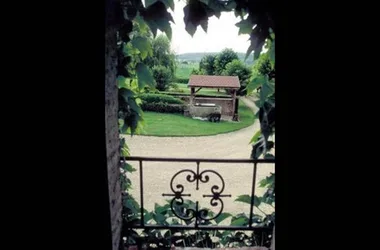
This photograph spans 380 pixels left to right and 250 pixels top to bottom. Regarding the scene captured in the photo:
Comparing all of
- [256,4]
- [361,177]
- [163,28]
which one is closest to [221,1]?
[256,4]

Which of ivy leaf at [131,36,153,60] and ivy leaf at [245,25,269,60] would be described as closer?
ivy leaf at [245,25,269,60]

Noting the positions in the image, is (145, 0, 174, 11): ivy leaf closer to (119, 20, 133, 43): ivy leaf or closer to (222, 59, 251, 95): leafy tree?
(119, 20, 133, 43): ivy leaf

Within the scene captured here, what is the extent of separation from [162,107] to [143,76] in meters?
0.64

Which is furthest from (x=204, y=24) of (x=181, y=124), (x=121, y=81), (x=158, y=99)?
(x=181, y=124)

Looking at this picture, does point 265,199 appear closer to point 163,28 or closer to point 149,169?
point 163,28

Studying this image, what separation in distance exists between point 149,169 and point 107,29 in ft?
8.21

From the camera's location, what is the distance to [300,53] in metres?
1.08

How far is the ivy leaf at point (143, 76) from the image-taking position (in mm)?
1407

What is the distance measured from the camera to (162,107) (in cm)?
204

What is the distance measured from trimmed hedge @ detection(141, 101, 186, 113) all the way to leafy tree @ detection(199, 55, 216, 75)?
0.35 meters

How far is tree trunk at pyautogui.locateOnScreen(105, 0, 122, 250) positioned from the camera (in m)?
1.14

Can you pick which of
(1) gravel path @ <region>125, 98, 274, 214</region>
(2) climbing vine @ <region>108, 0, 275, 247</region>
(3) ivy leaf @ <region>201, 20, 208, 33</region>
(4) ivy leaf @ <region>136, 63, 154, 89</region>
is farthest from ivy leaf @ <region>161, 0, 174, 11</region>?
(1) gravel path @ <region>125, 98, 274, 214</region>

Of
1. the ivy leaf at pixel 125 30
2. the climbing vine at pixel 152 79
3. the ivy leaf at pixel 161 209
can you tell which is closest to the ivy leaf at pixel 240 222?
the climbing vine at pixel 152 79

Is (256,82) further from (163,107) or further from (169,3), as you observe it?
(163,107)
